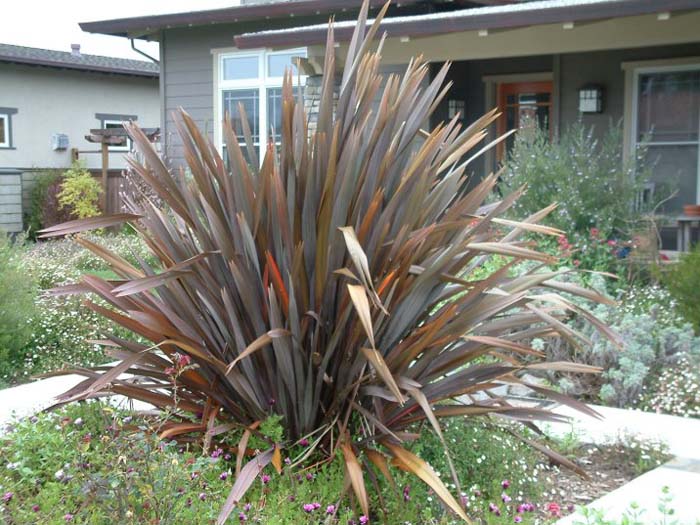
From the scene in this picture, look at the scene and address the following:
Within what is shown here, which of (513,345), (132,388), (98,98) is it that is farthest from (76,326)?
(98,98)

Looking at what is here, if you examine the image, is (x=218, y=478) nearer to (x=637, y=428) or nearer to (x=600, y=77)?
(x=637, y=428)

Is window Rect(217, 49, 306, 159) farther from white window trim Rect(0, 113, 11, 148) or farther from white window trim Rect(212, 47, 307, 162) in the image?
white window trim Rect(0, 113, 11, 148)

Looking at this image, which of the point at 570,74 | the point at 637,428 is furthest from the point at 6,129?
the point at 637,428

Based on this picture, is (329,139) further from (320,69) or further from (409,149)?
(320,69)

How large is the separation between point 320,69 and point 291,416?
25.9ft

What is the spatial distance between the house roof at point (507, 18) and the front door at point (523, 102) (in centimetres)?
241

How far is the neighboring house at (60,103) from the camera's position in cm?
2159

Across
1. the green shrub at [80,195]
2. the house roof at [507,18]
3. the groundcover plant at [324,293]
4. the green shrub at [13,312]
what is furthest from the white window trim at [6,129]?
the groundcover plant at [324,293]

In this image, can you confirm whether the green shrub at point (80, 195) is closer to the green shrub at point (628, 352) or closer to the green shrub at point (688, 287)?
the green shrub at point (628, 352)

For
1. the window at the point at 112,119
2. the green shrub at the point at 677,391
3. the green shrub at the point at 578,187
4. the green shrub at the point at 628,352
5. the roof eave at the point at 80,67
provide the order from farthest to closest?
the window at the point at 112,119, the roof eave at the point at 80,67, the green shrub at the point at 578,187, the green shrub at the point at 628,352, the green shrub at the point at 677,391

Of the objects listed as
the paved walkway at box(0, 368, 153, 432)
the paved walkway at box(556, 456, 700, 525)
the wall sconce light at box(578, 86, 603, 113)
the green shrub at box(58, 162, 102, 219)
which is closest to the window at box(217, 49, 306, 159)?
the wall sconce light at box(578, 86, 603, 113)

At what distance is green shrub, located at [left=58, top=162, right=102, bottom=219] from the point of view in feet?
61.3

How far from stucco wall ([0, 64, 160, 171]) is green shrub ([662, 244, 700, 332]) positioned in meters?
17.0

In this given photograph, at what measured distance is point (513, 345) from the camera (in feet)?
11.9
